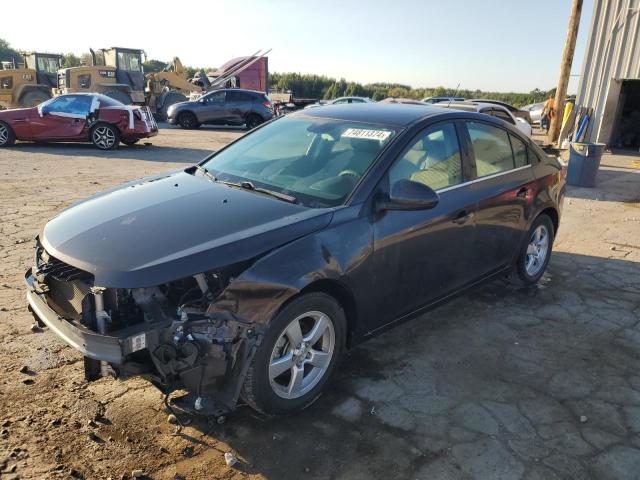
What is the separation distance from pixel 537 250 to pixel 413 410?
2685 millimetres

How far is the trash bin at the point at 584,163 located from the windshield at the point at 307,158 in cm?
785

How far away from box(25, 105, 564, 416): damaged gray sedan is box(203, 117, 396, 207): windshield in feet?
0.05

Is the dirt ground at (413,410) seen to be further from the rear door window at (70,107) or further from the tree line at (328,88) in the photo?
the tree line at (328,88)

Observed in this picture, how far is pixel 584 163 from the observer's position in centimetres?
983

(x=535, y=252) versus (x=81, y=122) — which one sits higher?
(x=81, y=122)

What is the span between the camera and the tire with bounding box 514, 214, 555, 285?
4701 mm

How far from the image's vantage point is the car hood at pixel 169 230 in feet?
8.11

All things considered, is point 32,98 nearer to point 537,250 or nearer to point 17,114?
point 17,114

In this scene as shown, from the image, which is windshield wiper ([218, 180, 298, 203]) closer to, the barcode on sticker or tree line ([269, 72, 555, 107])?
the barcode on sticker

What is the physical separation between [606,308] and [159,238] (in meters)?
4.02

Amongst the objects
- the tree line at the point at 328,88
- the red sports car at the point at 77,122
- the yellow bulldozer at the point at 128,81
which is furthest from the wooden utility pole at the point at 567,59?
the tree line at the point at 328,88

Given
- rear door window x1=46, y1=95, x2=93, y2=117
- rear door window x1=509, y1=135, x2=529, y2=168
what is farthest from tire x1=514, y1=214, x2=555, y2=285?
rear door window x1=46, y1=95, x2=93, y2=117

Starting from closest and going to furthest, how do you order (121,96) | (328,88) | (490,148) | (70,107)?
(490,148)
(70,107)
(121,96)
(328,88)

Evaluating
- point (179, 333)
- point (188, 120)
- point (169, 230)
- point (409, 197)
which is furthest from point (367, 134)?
point (188, 120)
